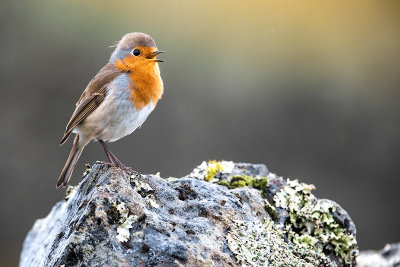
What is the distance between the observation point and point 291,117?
8445 millimetres

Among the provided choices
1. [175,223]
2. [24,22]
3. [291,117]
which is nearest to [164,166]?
[291,117]

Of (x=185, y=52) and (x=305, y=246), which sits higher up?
(x=185, y=52)

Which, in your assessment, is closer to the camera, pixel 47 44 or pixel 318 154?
pixel 318 154

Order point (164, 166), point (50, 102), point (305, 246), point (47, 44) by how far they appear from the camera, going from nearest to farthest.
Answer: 1. point (305, 246)
2. point (164, 166)
3. point (50, 102)
4. point (47, 44)

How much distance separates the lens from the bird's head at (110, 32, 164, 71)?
4.67 metres

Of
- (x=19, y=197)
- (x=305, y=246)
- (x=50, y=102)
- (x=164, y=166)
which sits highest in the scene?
(x=50, y=102)

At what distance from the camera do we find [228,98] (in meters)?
8.79

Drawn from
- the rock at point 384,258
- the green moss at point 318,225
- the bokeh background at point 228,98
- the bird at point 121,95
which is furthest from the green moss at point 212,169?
the bokeh background at point 228,98

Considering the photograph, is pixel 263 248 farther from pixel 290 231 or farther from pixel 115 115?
pixel 115 115

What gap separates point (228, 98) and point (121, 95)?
14.5ft

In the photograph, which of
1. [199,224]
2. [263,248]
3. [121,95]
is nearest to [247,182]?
[263,248]

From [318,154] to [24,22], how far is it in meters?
5.49

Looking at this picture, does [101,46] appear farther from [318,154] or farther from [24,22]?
[318,154]

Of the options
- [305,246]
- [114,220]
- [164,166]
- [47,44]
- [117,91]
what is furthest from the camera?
[47,44]
